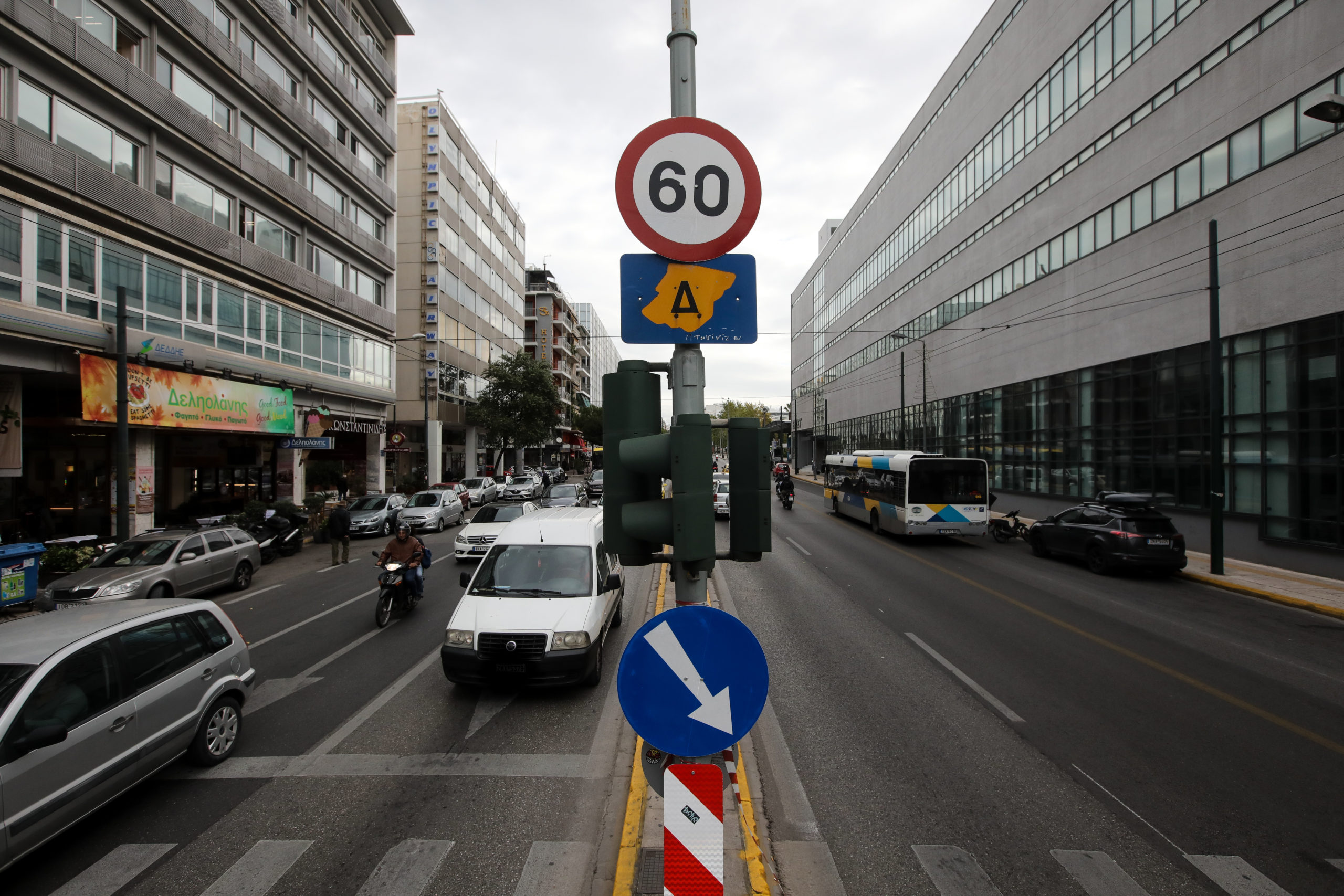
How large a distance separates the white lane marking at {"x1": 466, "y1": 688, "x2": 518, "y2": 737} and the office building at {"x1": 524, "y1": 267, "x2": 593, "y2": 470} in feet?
188

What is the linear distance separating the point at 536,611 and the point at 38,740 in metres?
4.07

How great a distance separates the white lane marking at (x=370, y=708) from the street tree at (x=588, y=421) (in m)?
69.3

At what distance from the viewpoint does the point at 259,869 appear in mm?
4203

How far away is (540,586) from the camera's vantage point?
25.8ft

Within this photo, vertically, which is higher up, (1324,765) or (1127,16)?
(1127,16)

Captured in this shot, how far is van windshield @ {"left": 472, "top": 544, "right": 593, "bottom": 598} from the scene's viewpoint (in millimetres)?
7797

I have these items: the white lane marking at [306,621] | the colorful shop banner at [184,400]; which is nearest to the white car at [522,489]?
the colorful shop banner at [184,400]

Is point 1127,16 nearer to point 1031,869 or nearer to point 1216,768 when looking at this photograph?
point 1216,768

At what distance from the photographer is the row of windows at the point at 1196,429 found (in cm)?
1518

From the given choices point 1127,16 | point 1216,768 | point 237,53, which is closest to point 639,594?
point 1216,768

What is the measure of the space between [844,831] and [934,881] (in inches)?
27.0

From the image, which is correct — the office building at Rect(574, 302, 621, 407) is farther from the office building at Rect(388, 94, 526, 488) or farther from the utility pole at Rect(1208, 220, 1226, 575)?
the utility pole at Rect(1208, 220, 1226, 575)

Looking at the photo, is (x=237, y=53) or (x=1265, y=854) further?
(x=237, y=53)

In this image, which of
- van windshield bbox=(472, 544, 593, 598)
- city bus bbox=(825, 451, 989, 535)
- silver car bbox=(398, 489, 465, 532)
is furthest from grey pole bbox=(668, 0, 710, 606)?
silver car bbox=(398, 489, 465, 532)
